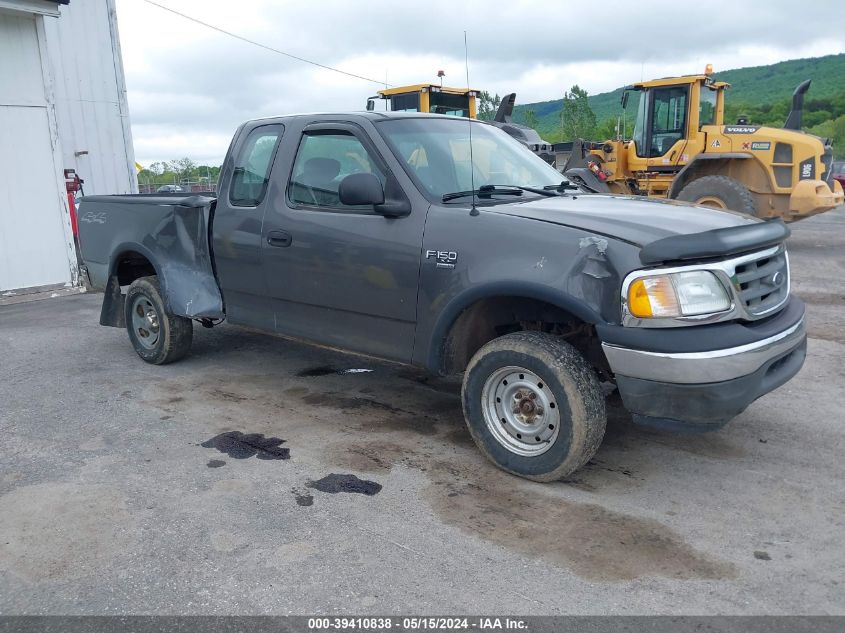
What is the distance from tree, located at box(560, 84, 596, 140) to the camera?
143 ft

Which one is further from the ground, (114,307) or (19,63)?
(19,63)

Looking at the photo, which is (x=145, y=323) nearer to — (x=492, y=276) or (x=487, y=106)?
(x=492, y=276)

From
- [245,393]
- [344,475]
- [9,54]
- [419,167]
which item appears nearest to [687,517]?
[344,475]

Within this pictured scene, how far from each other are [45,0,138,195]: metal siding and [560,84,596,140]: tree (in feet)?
111

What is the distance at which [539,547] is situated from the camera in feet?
10.4

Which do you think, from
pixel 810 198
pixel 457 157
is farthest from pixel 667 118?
pixel 457 157

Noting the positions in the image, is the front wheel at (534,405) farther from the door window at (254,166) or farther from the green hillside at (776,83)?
the green hillside at (776,83)

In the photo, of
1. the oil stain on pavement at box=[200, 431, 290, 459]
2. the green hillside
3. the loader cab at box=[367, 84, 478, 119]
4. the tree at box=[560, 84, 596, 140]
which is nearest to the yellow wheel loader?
the loader cab at box=[367, 84, 478, 119]

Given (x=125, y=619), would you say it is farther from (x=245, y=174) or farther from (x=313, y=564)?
(x=245, y=174)

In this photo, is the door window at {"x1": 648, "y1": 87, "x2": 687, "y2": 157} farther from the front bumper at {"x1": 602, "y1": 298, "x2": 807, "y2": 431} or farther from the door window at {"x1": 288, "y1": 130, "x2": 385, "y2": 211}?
the front bumper at {"x1": 602, "y1": 298, "x2": 807, "y2": 431}

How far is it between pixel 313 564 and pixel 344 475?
89 cm

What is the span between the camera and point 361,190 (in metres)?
4.09

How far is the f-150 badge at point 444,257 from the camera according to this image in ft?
12.9

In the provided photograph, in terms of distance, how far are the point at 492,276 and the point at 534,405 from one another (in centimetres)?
74
